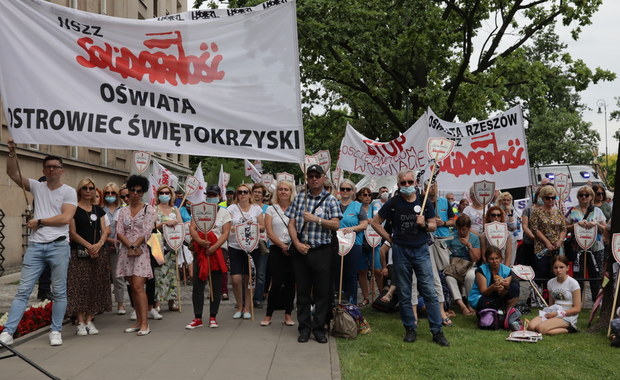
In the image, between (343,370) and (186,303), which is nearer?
(343,370)

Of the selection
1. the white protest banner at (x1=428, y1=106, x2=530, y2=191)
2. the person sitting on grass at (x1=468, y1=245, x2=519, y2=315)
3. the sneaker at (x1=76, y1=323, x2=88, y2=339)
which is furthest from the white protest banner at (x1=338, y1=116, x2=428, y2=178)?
the sneaker at (x1=76, y1=323, x2=88, y2=339)

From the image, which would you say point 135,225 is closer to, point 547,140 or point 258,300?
point 258,300

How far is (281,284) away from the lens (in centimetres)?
823

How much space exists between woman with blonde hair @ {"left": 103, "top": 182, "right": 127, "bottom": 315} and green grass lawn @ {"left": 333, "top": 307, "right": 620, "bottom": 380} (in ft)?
11.7

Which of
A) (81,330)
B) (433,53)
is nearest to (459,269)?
(81,330)

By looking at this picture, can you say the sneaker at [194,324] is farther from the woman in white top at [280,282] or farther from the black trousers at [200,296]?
the woman in white top at [280,282]

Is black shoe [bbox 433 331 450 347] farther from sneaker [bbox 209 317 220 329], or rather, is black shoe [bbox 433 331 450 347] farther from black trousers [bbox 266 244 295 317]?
sneaker [bbox 209 317 220 329]

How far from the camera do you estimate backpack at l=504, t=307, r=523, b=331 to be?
25.5 ft

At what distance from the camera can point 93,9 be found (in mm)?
22734

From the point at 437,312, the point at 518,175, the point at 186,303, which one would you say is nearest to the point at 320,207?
the point at 437,312

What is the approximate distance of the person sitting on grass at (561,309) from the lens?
7.64m

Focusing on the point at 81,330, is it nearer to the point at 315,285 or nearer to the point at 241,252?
the point at 241,252

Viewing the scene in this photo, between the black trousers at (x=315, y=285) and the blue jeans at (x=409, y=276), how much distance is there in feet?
2.70

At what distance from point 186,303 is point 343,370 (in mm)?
4949
